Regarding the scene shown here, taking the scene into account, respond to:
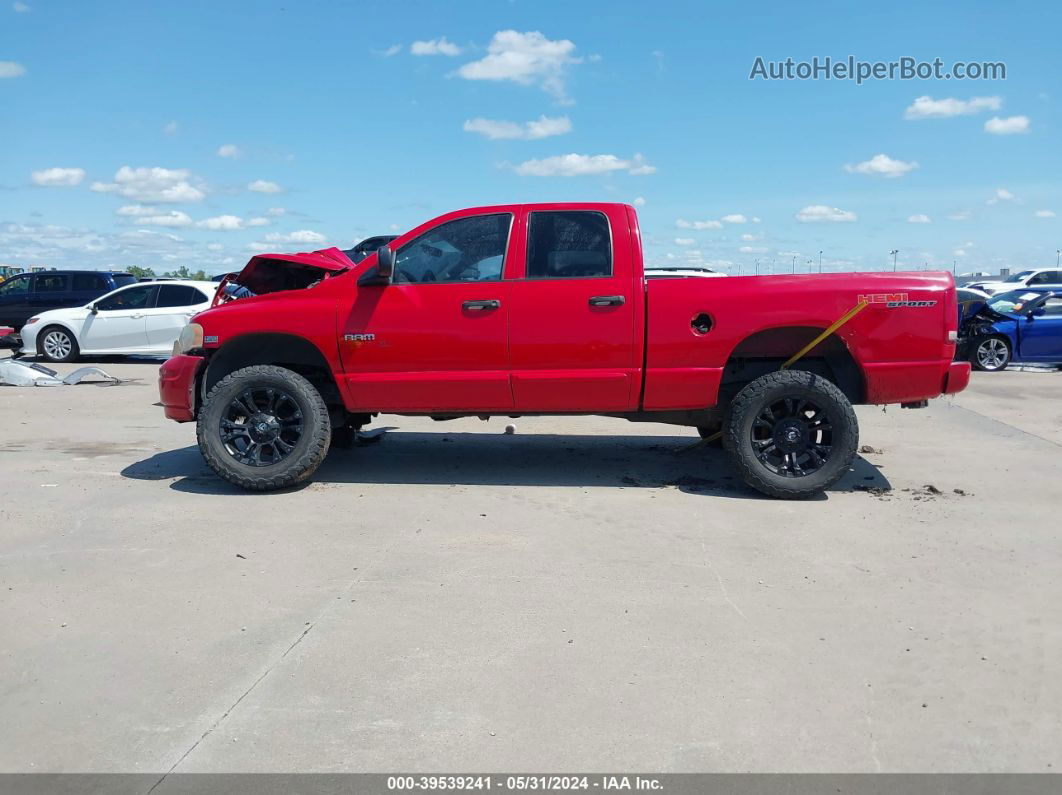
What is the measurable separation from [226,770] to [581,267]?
430 centimetres

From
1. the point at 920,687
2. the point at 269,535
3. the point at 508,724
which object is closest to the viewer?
the point at 508,724

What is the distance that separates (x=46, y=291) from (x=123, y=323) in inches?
177

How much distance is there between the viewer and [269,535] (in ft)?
18.6

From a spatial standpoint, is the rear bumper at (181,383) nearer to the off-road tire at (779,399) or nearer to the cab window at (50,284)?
the off-road tire at (779,399)

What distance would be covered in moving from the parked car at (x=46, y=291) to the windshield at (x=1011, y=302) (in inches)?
683

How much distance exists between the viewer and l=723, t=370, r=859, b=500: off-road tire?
634 centimetres

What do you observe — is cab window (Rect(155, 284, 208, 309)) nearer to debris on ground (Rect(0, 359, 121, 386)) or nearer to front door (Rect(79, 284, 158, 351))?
front door (Rect(79, 284, 158, 351))

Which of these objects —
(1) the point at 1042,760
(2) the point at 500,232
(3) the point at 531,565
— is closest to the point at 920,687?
(1) the point at 1042,760

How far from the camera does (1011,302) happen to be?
1595 cm

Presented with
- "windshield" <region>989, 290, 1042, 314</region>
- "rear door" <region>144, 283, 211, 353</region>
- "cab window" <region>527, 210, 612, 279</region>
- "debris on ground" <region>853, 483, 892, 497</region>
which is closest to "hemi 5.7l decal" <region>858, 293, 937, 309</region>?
"debris on ground" <region>853, 483, 892, 497</region>

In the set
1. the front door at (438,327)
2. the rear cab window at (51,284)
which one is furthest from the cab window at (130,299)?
the front door at (438,327)

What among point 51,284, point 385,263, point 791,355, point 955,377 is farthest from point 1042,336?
point 51,284
